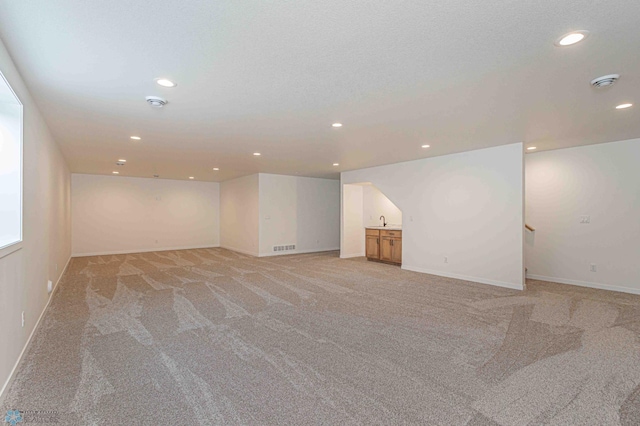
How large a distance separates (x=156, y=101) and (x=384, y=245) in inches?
240

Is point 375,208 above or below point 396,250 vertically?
above

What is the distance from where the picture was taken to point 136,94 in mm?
3119

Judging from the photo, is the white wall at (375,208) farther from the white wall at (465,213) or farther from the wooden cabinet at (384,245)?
the white wall at (465,213)

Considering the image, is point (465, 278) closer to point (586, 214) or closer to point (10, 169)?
point (586, 214)

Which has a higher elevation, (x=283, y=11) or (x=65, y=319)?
(x=283, y=11)

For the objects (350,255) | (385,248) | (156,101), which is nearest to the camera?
(156,101)

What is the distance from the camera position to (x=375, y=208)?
930 centimetres

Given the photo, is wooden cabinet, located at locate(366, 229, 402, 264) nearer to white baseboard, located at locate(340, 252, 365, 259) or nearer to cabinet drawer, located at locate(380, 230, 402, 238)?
cabinet drawer, located at locate(380, 230, 402, 238)

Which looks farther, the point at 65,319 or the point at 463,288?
the point at 463,288

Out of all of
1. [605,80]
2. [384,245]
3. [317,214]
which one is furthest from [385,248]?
[605,80]

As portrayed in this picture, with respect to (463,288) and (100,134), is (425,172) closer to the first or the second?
(463,288)

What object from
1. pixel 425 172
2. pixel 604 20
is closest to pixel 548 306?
pixel 425 172

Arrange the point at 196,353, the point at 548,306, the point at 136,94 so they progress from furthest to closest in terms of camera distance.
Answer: the point at 548,306 < the point at 136,94 < the point at 196,353

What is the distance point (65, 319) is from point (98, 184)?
23.6ft
